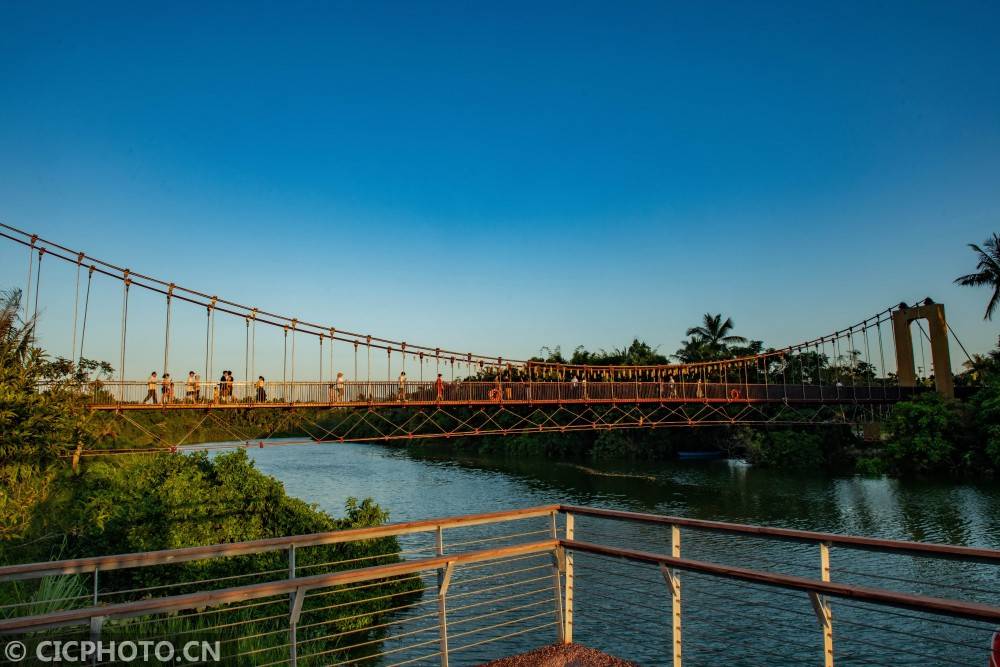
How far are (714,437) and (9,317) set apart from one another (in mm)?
40872

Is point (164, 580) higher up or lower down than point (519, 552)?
lower down

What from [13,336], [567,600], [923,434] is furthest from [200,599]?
[923,434]

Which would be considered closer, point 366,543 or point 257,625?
point 257,625

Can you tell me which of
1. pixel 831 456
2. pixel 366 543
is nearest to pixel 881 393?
pixel 831 456

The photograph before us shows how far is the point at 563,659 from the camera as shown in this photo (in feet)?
16.2

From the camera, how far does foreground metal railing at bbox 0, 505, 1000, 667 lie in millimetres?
3582

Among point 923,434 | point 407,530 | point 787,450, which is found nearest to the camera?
point 407,530

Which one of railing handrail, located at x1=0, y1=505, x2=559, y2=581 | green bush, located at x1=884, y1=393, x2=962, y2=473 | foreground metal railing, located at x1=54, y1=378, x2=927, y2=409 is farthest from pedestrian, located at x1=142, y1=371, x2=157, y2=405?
green bush, located at x1=884, y1=393, x2=962, y2=473

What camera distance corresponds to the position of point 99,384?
1748cm

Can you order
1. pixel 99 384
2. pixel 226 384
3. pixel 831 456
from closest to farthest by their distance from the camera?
pixel 99 384 → pixel 226 384 → pixel 831 456

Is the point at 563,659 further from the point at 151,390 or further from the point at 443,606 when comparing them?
the point at 151,390

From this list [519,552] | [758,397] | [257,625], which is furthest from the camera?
[758,397]

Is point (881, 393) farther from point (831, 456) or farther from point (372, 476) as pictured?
point (372, 476)

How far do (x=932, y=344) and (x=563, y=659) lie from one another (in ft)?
123
